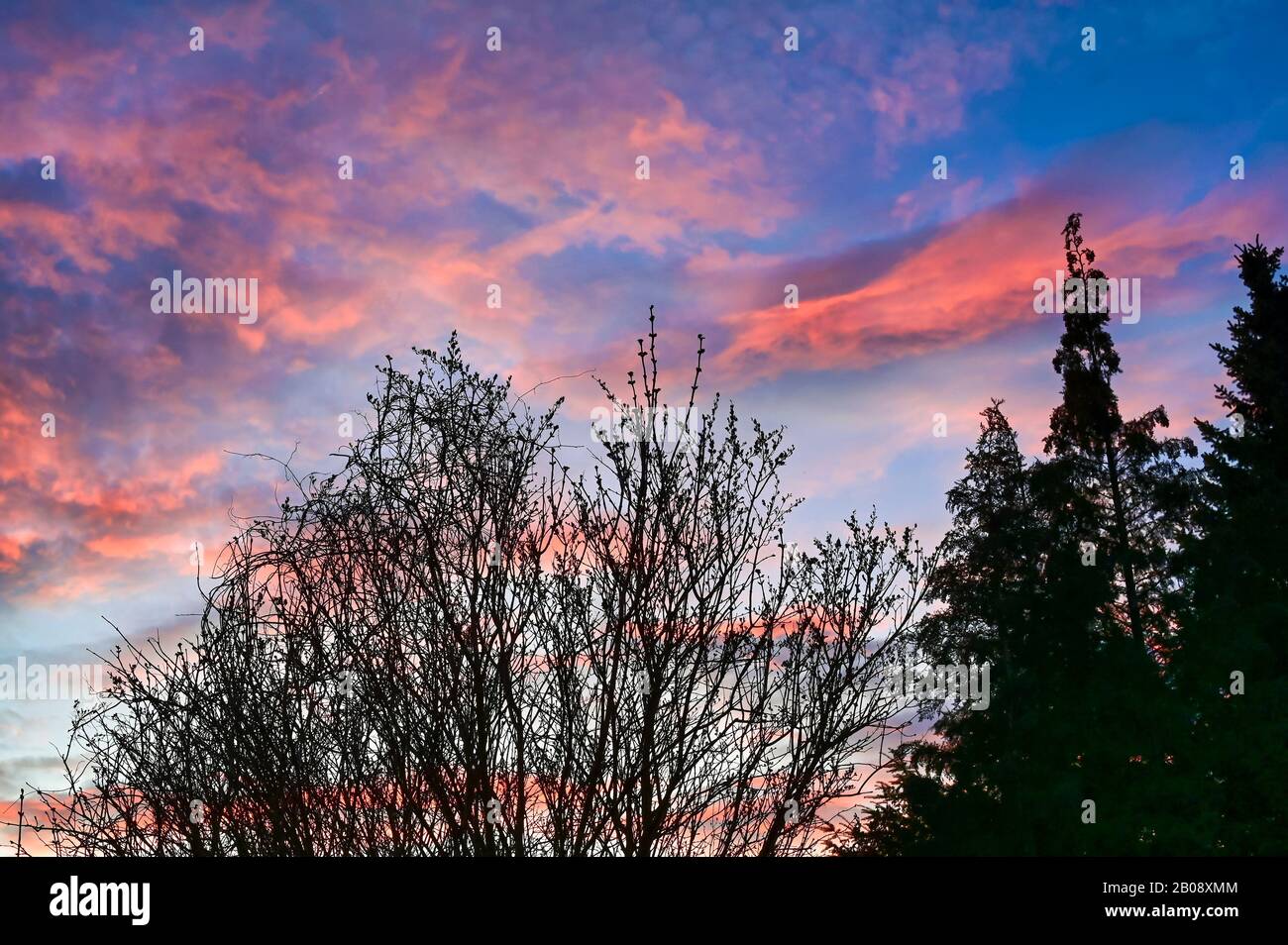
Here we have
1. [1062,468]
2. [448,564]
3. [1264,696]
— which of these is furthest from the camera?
[1062,468]

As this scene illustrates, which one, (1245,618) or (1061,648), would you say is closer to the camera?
(1245,618)

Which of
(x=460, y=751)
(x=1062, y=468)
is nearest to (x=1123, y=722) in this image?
(x=1062, y=468)

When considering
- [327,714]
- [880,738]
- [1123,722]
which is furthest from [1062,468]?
[327,714]

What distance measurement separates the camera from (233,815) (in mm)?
5074

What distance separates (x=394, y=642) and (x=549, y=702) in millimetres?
840

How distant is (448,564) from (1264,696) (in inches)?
762

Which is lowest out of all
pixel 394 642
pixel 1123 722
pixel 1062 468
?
pixel 1123 722

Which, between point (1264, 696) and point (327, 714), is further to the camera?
point (1264, 696)
